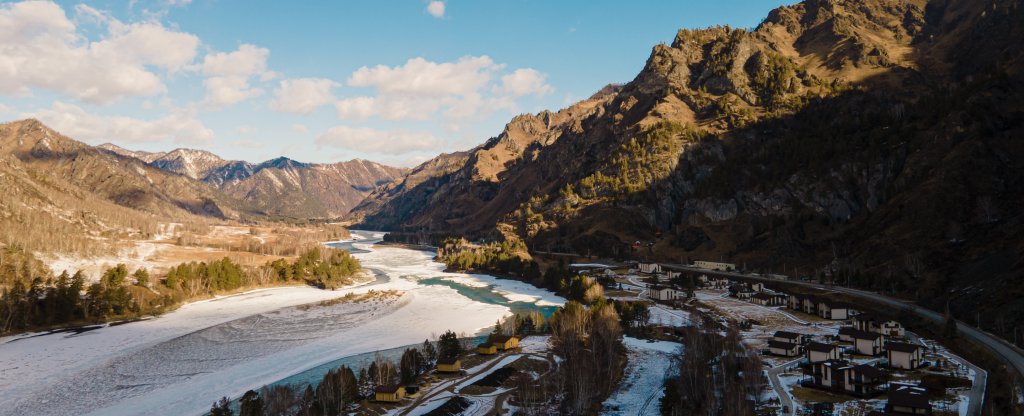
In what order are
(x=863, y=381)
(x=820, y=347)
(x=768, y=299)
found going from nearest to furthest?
(x=863, y=381), (x=820, y=347), (x=768, y=299)

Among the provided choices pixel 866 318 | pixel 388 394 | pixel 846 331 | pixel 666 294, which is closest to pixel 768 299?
pixel 666 294

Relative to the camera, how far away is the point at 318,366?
227ft

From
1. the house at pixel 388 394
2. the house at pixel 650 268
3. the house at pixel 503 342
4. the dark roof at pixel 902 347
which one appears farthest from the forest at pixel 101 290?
the dark roof at pixel 902 347

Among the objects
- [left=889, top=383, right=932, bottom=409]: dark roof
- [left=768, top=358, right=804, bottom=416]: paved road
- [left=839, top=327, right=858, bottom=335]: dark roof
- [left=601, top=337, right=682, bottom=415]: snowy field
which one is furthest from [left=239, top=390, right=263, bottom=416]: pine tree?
[left=839, top=327, right=858, bottom=335]: dark roof

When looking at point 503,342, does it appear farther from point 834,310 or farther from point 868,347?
point 834,310

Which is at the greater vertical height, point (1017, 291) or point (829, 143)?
point (829, 143)

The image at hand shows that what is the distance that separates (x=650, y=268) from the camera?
478 feet

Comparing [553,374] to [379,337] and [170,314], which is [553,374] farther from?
[170,314]

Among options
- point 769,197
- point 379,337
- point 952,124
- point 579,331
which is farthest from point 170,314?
point 952,124

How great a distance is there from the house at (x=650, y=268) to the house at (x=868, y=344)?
76.6m

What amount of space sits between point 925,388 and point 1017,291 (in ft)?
104

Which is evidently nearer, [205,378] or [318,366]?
[205,378]

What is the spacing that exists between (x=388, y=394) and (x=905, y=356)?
5054 centimetres

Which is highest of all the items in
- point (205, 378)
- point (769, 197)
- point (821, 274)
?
point (769, 197)
